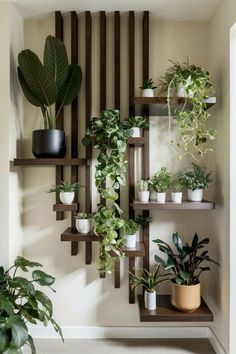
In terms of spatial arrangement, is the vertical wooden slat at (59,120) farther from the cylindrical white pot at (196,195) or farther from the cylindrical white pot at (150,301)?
the cylindrical white pot at (196,195)

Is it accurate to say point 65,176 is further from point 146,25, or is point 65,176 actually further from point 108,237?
point 146,25

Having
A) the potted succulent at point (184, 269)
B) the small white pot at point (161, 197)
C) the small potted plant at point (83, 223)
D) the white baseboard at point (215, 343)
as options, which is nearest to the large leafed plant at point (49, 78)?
the small potted plant at point (83, 223)

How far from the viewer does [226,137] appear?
1.97 meters

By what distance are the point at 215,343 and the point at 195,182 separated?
1.22 metres

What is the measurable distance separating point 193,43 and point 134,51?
50 cm

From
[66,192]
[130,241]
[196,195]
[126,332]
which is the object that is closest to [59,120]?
[66,192]

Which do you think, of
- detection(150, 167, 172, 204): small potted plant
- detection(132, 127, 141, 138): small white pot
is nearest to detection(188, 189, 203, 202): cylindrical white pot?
detection(150, 167, 172, 204): small potted plant

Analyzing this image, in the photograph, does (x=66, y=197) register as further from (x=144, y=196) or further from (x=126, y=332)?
(x=126, y=332)

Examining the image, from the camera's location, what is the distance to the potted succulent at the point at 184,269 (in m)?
2.03

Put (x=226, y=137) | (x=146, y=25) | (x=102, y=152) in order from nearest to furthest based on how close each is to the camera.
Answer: (x=226, y=137) < (x=102, y=152) < (x=146, y=25)

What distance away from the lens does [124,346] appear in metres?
2.17

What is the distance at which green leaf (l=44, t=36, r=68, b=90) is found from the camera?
2.04 meters

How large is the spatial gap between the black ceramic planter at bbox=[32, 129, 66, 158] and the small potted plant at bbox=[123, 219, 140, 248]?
745 millimetres

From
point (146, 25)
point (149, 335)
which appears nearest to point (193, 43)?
point (146, 25)
